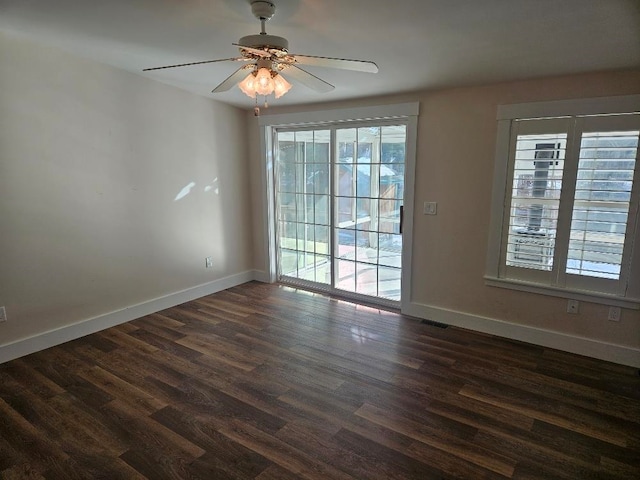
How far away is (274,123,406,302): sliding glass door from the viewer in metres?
3.90

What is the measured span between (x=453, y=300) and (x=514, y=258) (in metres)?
0.69

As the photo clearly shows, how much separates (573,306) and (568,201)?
0.87m

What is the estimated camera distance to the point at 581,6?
1.81m

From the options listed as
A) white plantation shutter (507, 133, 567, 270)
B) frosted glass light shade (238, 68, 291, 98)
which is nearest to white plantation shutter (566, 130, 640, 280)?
white plantation shutter (507, 133, 567, 270)

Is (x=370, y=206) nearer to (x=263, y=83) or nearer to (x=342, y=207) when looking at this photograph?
(x=342, y=207)

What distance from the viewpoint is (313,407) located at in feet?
7.81

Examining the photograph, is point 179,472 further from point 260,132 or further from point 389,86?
point 260,132

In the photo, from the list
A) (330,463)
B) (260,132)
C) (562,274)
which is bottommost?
(330,463)

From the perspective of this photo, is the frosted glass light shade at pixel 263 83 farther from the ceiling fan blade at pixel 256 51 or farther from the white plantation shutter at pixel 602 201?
the white plantation shutter at pixel 602 201

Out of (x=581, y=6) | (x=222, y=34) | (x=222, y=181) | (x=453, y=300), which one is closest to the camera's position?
(x=581, y=6)

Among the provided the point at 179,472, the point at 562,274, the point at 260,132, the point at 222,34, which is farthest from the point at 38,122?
the point at 562,274

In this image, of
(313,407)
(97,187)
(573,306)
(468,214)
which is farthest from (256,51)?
(573,306)

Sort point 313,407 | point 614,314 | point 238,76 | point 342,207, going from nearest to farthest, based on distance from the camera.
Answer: point 238,76 < point 313,407 < point 614,314 < point 342,207

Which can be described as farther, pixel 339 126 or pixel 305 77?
pixel 339 126
